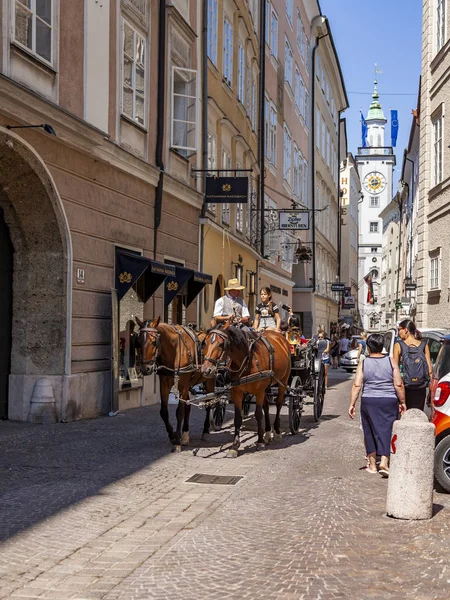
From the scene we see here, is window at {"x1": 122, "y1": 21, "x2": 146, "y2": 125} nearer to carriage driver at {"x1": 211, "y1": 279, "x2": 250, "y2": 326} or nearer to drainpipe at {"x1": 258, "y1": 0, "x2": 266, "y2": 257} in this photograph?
carriage driver at {"x1": 211, "y1": 279, "x2": 250, "y2": 326}

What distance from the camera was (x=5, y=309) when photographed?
13.7 m

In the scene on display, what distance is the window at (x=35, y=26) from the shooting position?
40.1ft

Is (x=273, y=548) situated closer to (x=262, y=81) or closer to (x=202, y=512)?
(x=202, y=512)

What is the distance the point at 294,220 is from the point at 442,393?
2159 cm

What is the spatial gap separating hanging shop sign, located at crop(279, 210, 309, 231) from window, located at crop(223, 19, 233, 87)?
20.2 ft

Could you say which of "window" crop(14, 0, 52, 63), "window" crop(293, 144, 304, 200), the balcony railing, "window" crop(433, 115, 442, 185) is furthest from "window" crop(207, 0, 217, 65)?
the balcony railing

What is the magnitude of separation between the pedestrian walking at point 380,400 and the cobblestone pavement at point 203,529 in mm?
368

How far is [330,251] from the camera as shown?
58938mm

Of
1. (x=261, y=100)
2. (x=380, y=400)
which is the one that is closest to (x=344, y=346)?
(x=261, y=100)

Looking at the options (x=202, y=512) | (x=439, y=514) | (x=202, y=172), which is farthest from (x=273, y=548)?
(x=202, y=172)

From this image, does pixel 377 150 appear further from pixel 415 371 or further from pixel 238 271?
pixel 415 371

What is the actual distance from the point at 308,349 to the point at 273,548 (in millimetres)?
8348

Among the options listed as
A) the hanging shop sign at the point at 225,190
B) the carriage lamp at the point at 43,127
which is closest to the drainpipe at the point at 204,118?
the hanging shop sign at the point at 225,190

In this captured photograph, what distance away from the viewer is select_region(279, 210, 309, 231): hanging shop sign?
29828 millimetres
